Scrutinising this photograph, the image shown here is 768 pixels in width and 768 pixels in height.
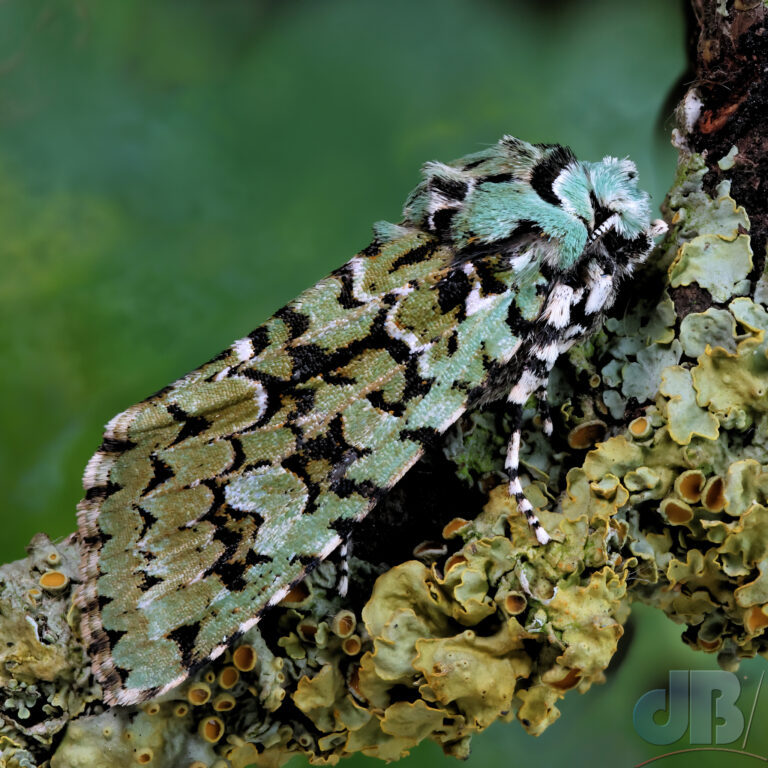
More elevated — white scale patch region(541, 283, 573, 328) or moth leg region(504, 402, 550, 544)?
white scale patch region(541, 283, 573, 328)

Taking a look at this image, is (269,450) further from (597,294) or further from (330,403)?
(597,294)

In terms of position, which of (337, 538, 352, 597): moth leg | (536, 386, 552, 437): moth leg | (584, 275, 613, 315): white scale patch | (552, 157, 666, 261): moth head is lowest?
(337, 538, 352, 597): moth leg

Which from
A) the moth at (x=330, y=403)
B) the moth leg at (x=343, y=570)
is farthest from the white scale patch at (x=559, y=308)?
the moth leg at (x=343, y=570)

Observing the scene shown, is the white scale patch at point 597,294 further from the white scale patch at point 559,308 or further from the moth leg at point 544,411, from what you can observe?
the moth leg at point 544,411

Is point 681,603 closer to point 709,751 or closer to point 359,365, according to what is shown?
point 709,751

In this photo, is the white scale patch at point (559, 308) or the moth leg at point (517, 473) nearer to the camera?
the moth leg at point (517, 473)

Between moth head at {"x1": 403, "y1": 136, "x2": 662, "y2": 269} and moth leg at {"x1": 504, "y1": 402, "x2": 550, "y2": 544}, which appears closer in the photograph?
moth leg at {"x1": 504, "y1": 402, "x2": 550, "y2": 544}

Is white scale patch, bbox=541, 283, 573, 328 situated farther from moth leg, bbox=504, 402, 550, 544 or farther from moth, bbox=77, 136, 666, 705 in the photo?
moth leg, bbox=504, 402, 550, 544

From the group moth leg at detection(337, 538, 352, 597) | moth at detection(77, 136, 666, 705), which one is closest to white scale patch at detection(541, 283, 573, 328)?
moth at detection(77, 136, 666, 705)
